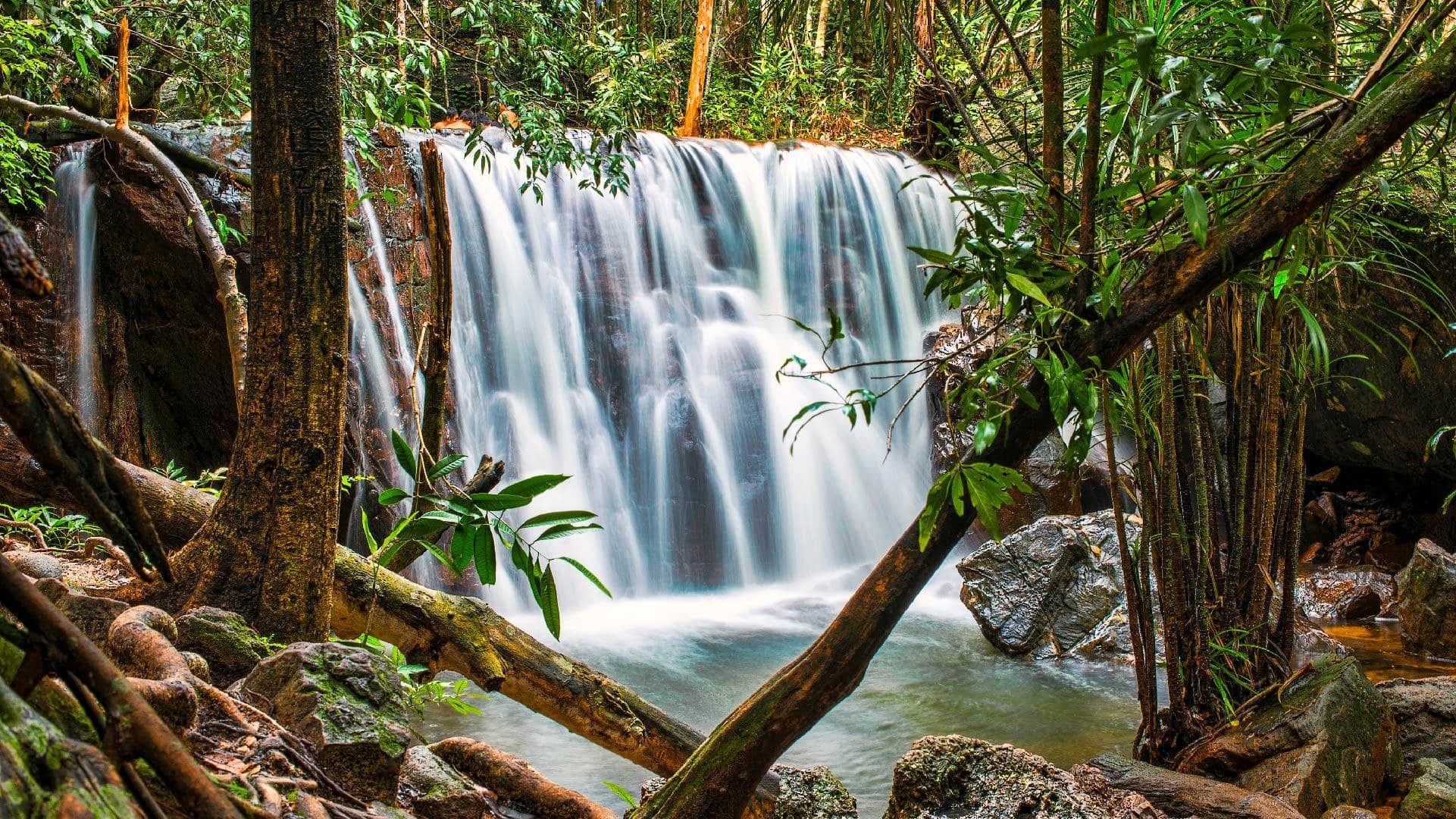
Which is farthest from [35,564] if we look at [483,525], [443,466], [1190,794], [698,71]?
[698,71]

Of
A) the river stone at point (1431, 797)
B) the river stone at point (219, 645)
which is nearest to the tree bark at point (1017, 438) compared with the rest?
the river stone at point (219, 645)

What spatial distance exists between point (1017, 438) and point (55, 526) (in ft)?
12.6

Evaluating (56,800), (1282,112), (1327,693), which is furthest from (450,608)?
(1327,693)

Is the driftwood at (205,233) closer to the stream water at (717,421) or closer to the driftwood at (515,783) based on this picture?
the driftwood at (515,783)

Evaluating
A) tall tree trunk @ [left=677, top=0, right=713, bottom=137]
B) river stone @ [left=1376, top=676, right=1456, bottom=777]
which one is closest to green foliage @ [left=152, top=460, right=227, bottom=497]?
river stone @ [left=1376, top=676, right=1456, bottom=777]

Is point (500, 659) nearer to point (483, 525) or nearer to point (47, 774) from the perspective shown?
point (483, 525)

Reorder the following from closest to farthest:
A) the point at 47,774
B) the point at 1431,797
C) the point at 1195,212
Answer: the point at 47,774 < the point at 1195,212 < the point at 1431,797

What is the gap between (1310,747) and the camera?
2.88m

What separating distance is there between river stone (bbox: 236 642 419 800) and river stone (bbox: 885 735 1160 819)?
132cm

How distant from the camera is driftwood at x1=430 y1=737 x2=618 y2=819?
2160 mm

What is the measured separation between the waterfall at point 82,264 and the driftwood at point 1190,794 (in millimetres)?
5495

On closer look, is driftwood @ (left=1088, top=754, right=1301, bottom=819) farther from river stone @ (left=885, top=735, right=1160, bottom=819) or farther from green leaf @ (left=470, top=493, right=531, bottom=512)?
green leaf @ (left=470, top=493, right=531, bottom=512)

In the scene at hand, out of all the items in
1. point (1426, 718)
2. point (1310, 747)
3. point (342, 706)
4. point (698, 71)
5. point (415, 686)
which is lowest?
point (1426, 718)

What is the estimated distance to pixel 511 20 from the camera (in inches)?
201
